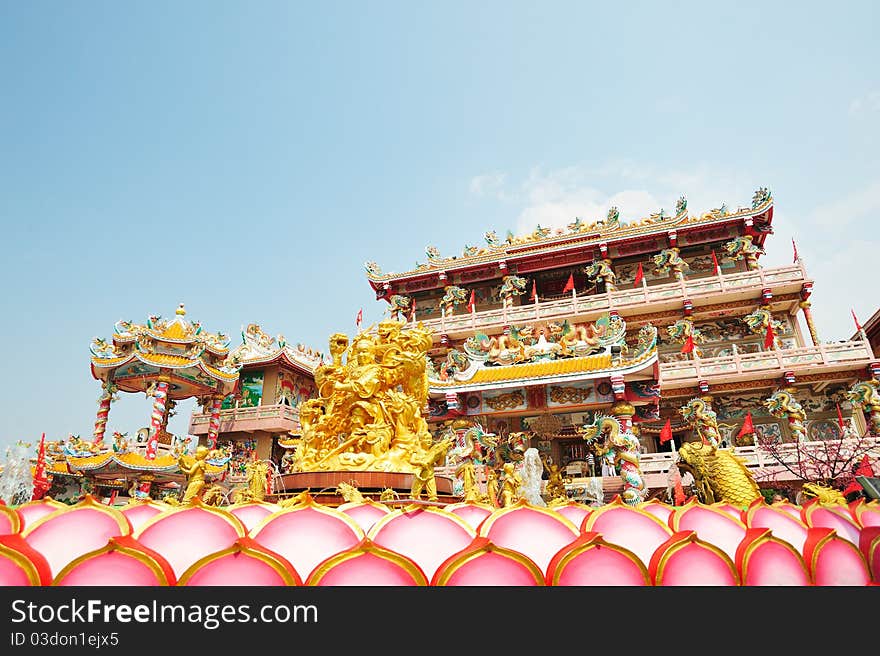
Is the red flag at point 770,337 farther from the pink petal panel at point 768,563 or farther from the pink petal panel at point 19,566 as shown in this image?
the pink petal panel at point 19,566

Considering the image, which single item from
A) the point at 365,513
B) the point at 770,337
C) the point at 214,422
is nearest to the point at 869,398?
the point at 770,337

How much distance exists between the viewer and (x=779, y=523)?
2889 millimetres

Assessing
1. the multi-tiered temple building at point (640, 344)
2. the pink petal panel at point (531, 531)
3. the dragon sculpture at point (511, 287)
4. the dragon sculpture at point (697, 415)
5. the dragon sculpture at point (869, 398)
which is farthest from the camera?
the dragon sculpture at point (511, 287)

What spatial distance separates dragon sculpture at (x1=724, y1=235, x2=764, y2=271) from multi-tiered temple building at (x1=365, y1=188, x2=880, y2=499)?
0.06 meters

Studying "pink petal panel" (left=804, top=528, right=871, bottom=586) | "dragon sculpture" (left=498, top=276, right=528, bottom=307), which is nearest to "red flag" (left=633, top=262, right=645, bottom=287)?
"dragon sculpture" (left=498, top=276, right=528, bottom=307)

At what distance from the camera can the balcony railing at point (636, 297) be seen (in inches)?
762

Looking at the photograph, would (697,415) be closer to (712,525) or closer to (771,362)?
(771,362)

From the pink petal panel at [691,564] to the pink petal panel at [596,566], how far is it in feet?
0.35

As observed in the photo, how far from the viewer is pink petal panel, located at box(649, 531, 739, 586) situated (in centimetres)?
210

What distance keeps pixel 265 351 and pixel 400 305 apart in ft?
23.5

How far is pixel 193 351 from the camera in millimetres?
19703

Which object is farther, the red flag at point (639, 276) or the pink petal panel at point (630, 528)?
the red flag at point (639, 276)

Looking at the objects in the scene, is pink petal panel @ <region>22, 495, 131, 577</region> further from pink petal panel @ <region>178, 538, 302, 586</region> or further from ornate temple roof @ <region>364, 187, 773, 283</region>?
ornate temple roof @ <region>364, 187, 773, 283</region>

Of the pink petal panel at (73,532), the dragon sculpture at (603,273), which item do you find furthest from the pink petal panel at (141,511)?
the dragon sculpture at (603,273)
